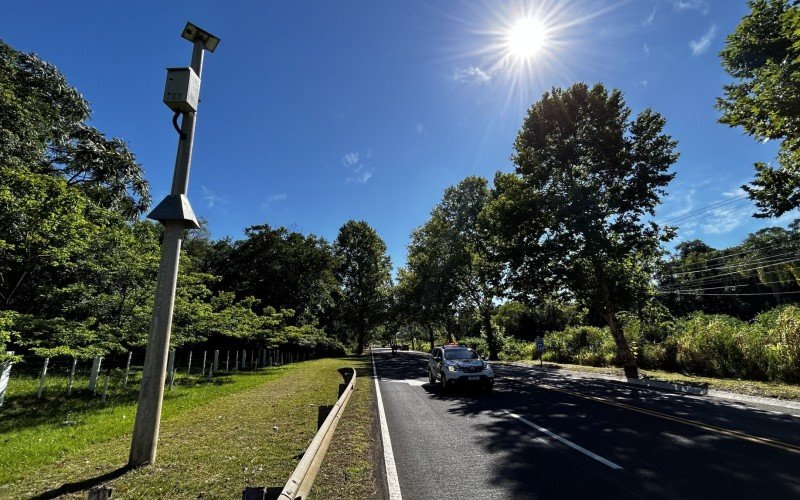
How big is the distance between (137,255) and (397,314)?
49257 millimetres

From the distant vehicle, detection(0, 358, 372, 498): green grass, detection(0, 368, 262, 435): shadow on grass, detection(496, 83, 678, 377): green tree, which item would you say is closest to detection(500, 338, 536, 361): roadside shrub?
detection(496, 83, 678, 377): green tree

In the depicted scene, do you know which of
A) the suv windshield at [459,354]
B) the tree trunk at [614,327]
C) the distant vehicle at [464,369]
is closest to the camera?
the distant vehicle at [464,369]

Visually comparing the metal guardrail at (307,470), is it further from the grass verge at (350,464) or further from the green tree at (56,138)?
the green tree at (56,138)

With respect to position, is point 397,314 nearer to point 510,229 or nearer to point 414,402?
point 510,229

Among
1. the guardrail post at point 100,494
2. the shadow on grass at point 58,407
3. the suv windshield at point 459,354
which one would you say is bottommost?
the shadow on grass at point 58,407

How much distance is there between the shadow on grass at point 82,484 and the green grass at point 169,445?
74 millimetres

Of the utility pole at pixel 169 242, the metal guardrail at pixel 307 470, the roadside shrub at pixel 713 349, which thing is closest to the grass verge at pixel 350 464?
the metal guardrail at pixel 307 470

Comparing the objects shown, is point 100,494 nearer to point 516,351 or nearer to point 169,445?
point 169,445

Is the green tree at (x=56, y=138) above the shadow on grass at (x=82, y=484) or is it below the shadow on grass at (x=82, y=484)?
above

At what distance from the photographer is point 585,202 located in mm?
20172

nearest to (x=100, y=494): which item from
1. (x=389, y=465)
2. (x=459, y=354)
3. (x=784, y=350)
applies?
(x=389, y=465)

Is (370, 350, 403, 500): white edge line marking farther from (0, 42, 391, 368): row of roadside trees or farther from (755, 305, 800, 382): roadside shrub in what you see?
(755, 305, 800, 382): roadside shrub

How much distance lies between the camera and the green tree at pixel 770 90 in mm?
9812

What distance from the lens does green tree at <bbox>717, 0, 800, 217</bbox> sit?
981cm
